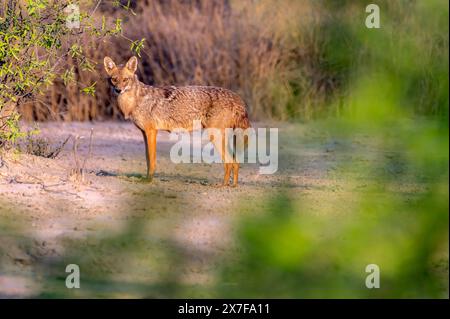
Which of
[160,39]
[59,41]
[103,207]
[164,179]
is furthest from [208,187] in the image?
[160,39]

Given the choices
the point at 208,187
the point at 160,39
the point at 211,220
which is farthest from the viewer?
the point at 160,39

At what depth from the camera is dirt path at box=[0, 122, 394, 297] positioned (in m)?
5.53

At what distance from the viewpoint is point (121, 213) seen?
5250 millimetres

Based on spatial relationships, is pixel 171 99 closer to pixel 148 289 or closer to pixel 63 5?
pixel 63 5

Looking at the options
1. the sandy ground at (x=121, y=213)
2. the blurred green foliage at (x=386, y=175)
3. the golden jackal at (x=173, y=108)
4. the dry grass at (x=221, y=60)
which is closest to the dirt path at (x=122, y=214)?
the sandy ground at (x=121, y=213)

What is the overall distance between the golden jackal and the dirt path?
43 centimetres

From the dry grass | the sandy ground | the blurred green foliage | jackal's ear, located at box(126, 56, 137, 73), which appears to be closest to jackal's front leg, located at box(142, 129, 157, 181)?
the sandy ground

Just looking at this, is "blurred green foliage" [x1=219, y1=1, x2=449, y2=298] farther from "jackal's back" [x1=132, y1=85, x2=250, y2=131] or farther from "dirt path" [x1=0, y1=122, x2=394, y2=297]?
"jackal's back" [x1=132, y1=85, x2=250, y2=131]

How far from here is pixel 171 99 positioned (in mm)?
8914

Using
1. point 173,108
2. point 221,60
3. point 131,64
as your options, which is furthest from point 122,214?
point 221,60

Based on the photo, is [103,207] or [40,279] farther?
[103,207]

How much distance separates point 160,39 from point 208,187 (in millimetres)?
6508

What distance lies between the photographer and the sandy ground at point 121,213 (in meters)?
5.51

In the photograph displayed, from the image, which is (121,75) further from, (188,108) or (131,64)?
(188,108)
